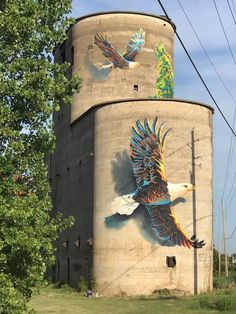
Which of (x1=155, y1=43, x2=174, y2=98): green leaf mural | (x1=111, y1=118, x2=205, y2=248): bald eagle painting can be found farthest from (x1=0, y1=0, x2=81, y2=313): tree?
(x1=155, y1=43, x2=174, y2=98): green leaf mural

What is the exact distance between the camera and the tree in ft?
33.8

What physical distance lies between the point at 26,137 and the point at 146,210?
76.9 ft

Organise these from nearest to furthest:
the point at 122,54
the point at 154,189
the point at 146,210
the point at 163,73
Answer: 1. the point at 146,210
2. the point at 154,189
3. the point at 122,54
4. the point at 163,73

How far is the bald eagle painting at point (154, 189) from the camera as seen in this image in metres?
34.2

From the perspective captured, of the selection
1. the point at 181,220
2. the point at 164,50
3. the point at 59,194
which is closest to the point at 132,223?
the point at 181,220

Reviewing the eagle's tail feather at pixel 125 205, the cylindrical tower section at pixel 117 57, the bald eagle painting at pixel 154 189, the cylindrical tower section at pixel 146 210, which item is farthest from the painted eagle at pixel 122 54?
the eagle's tail feather at pixel 125 205

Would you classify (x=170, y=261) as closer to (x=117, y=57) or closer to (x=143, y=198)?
(x=143, y=198)

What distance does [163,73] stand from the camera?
1745 inches

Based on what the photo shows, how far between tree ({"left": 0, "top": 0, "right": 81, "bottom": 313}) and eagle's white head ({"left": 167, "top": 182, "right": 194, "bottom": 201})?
892 inches

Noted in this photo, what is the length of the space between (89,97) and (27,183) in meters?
31.9

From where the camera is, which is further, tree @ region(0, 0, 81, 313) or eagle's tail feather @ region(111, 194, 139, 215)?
eagle's tail feather @ region(111, 194, 139, 215)

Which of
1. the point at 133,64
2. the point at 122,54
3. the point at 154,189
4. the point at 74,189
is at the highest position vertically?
the point at 122,54

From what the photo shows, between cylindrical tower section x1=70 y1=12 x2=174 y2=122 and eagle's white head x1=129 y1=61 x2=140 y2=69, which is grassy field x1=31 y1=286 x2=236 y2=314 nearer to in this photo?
cylindrical tower section x1=70 y1=12 x2=174 y2=122

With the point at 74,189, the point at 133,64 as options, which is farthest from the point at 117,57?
the point at 74,189
